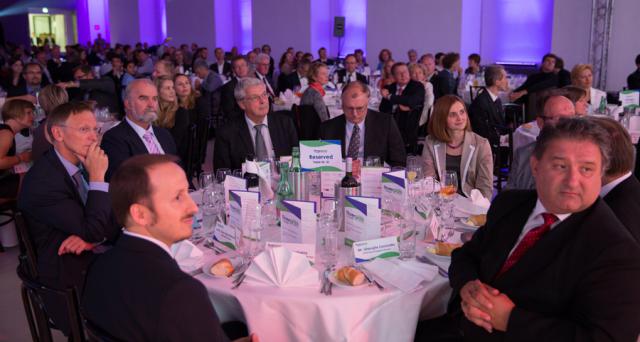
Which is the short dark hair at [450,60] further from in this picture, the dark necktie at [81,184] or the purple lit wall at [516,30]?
the dark necktie at [81,184]

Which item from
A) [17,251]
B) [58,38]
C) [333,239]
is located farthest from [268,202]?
[58,38]

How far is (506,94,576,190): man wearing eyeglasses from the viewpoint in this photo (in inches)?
135

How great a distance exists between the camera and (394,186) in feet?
9.25

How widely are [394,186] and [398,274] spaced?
67cm

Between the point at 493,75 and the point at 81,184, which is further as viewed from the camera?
the point at 493,75

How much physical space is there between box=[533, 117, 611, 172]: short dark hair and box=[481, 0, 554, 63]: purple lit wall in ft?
39.6

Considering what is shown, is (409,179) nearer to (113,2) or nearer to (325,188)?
(325,188)

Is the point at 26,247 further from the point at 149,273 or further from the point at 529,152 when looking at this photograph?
the point at 529,152

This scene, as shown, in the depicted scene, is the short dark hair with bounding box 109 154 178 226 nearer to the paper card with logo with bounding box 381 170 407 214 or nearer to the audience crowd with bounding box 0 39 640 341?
the audience crowd with bounding box 0 39 640 341

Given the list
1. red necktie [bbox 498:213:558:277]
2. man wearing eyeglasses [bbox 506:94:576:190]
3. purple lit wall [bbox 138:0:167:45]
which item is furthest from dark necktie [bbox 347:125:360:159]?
purple lit wall [bbox 138:0:167:45]

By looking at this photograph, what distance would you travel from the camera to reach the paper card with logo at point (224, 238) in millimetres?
2545

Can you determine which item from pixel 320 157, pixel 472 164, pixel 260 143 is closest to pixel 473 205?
pixel 472 164

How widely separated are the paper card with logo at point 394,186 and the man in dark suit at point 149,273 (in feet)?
4.16

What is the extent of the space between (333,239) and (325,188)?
30.5 inches
